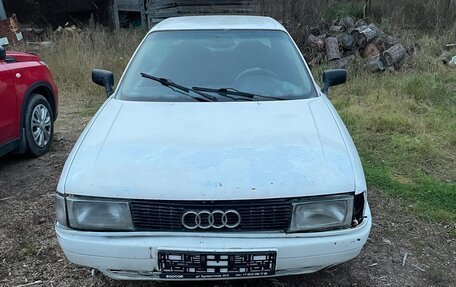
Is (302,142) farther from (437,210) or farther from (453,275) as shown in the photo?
(437,210)

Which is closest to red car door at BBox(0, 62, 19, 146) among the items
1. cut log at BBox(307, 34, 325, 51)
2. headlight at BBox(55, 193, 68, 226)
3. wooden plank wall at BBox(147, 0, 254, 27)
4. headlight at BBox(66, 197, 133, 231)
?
headlight at BBox(55, 193, 68, 226)

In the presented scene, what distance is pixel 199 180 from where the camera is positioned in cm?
→ 230

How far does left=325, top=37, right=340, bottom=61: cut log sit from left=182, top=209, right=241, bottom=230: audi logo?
8.14 meters

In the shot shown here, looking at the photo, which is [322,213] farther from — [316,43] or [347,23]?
[347,23]

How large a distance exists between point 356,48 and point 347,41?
10.4 inches

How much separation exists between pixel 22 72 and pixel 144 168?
117 inches

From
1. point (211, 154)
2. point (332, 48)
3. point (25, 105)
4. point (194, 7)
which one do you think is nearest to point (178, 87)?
point (211, 154)

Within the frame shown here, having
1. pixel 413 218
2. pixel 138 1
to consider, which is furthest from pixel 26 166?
pixel 138 1

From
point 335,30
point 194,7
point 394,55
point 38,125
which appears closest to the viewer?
point 38,125

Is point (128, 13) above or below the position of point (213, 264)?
below

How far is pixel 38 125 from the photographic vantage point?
507 centimetres

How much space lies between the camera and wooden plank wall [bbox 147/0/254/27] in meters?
13.6

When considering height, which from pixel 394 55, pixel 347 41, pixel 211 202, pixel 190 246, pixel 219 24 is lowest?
pixel 394 55

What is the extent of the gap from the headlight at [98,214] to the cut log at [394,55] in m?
8.13
